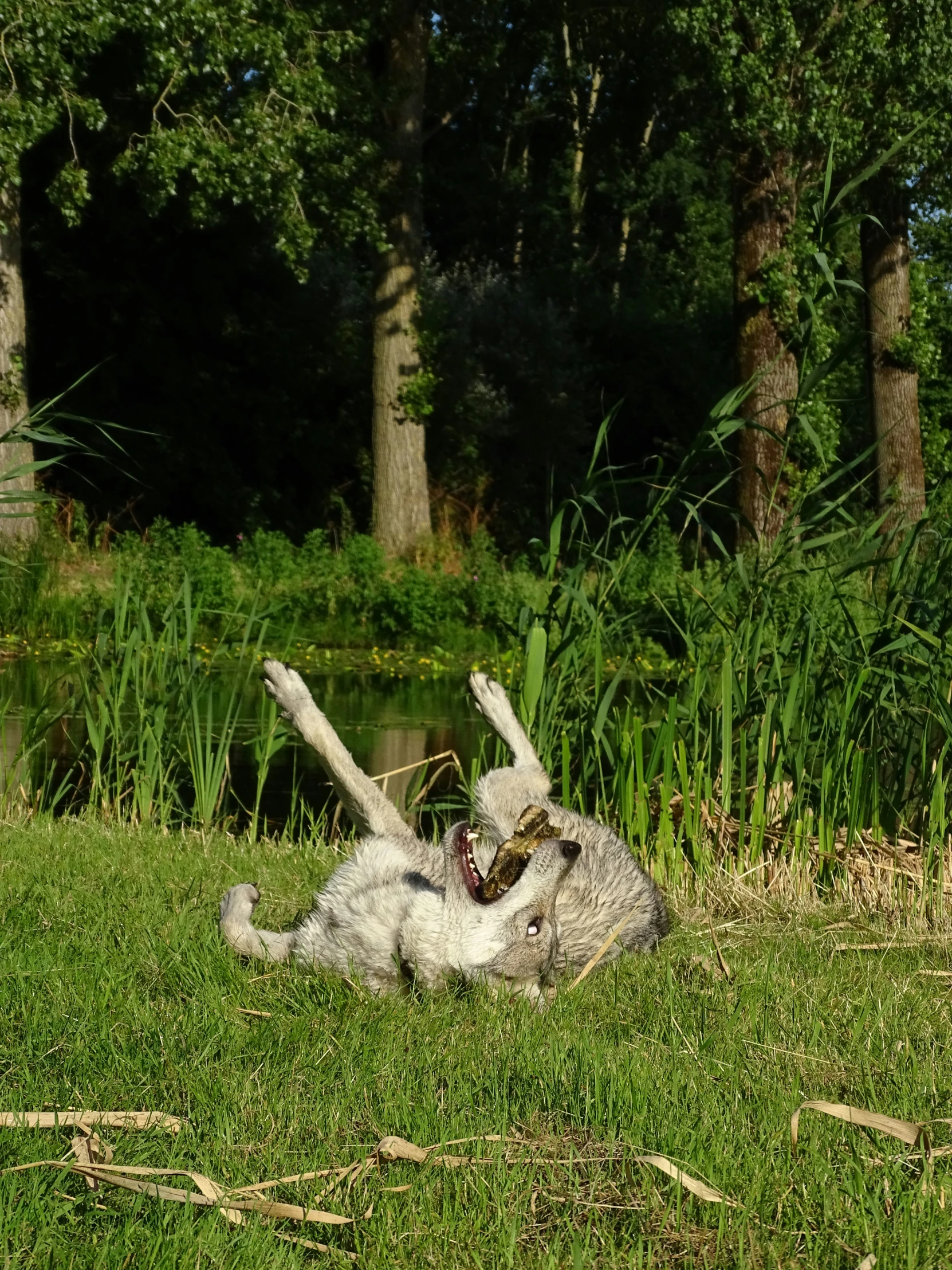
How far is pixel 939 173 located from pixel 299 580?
9.98 m

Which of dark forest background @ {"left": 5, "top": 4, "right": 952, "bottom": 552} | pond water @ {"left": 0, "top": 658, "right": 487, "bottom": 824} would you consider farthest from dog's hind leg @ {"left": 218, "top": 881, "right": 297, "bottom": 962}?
dark forest background @ {"left": 5, "top": 4, "right": 952, "bottom": 552}

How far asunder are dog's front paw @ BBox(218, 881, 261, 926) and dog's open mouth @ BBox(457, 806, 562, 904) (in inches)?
27.5

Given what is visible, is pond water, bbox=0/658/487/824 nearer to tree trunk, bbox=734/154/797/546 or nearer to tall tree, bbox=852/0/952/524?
tree trunk, bbox=734/154/797/546

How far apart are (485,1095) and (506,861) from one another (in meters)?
0.71

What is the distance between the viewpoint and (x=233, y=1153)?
2.40 m

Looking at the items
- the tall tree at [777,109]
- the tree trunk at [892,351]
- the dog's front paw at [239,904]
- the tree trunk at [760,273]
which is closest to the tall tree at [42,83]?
the tall tree at [777,109]

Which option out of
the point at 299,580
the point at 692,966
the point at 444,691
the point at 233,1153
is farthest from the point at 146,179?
the point at 233,1153

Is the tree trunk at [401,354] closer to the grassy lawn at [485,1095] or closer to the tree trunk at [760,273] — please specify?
the tree trunk at [760,273]

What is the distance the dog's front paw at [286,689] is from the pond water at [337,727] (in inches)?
60.6

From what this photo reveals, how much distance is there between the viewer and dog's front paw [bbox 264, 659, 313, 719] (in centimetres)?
422

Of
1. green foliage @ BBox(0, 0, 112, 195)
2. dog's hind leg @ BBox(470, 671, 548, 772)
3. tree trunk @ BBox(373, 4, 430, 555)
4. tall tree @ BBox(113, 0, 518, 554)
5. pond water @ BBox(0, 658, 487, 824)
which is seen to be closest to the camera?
dog's hind leg @ BBox(470, 671, 548, 772)

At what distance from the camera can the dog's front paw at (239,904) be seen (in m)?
3.66

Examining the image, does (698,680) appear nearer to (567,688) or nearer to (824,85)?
(567,688)

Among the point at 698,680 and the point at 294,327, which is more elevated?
the point at 294,327
